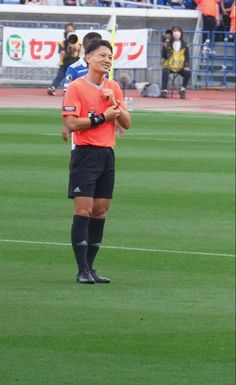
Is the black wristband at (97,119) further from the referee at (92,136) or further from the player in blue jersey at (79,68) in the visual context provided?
the player in blue jersey at (79,68)

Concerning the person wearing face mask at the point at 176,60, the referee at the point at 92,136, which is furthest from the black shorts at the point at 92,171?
the person wearing face mask at the point at 176,60

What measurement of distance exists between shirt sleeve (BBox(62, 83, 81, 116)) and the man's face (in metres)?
0.24

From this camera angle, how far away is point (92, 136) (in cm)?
714

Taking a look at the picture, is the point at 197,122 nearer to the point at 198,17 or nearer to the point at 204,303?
the point at 198,17

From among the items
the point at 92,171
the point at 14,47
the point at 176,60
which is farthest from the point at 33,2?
the point at 176,60

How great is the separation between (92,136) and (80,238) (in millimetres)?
2300

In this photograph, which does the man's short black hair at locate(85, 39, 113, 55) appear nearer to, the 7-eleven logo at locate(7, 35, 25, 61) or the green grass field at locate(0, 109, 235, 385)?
the 7-eleven logo at locate(7, 35, 25, 61)

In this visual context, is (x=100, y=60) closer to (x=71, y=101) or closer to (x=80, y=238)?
(x=71, y=101)

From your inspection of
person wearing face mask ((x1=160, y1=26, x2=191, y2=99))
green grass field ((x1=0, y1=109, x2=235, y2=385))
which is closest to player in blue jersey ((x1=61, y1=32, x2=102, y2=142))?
green grass field ((x1=0, y1=109, x2=235, y2=385))

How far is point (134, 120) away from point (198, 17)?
4.08 meters

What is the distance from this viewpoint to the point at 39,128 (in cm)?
2019

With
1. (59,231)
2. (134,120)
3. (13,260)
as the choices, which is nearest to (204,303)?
(13,260)

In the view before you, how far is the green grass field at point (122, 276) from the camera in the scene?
970 centimetres

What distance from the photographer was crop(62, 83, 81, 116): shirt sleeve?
20.7 ft
